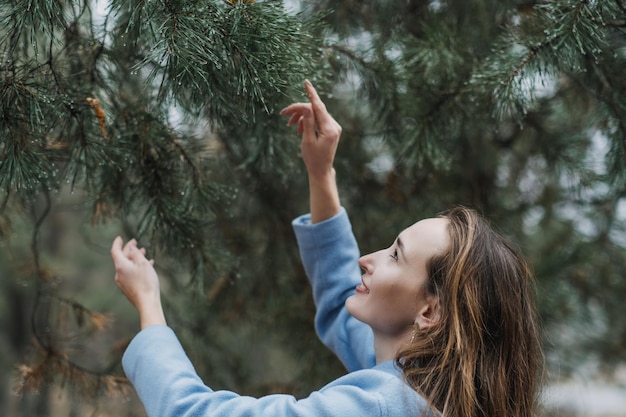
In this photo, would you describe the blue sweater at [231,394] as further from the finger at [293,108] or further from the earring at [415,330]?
the finger at [293,108]

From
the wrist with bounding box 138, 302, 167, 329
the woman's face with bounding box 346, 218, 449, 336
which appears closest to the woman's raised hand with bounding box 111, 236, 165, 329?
the wrist with bounding box 138, 302, 167, 329

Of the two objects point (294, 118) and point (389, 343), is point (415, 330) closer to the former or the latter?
point (389, 343)

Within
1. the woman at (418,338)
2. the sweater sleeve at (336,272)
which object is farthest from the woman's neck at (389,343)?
the sweater sleeve at (336,272)

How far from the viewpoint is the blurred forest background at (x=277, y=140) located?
1.04 meters

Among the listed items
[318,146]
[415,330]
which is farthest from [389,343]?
[318,146]

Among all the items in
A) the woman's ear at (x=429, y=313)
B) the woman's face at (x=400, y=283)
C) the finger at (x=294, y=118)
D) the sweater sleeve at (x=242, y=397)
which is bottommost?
the sweater sleeve at (x=242, y=397)

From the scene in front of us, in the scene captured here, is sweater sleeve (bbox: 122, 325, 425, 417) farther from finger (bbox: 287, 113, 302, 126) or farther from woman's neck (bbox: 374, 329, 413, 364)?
finger (bbox: 287, 113, 302, 126)

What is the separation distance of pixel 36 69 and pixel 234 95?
31cm

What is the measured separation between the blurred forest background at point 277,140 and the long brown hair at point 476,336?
28cm

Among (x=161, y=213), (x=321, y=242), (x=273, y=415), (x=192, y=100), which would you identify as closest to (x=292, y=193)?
(x=321, y=242)

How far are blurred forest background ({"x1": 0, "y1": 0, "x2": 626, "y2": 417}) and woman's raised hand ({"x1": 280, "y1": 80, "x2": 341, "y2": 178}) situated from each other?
0.05 meters

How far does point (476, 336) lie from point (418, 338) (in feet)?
0.32

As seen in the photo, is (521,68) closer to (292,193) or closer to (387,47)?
(387,47)

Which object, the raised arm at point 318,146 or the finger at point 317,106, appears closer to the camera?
the finger at point 317,106
